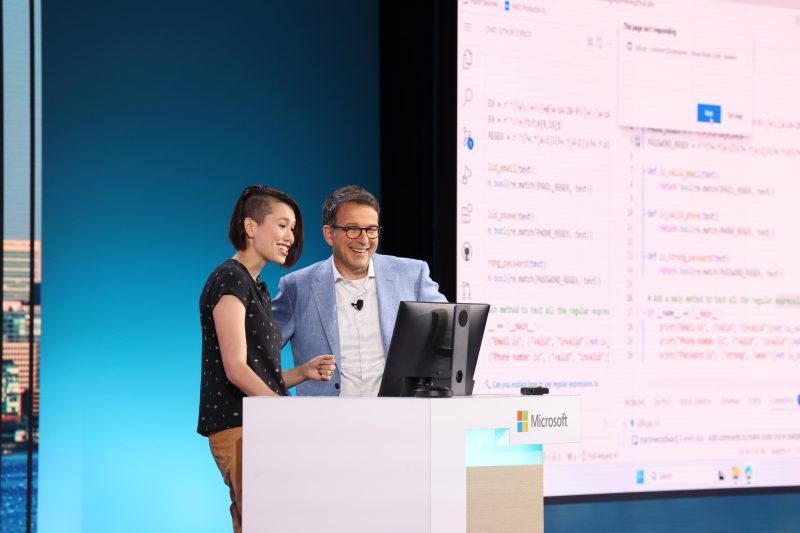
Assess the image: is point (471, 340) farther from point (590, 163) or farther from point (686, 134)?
point (686, 134)

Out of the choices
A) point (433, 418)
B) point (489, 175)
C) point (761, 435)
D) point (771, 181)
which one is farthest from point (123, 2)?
point (761, 435)

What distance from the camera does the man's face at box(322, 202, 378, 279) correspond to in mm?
3031

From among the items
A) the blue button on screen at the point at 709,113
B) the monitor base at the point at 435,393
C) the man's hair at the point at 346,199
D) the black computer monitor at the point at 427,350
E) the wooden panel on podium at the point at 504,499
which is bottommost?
the wooden panel on podium at the point at 504,499

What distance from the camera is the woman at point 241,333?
242 centimetres

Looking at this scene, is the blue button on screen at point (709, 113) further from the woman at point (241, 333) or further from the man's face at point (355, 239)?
the woman at point (241, 333)

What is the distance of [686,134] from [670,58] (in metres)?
0.34

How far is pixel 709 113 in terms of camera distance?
4367mm

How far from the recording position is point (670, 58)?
14.1 feet

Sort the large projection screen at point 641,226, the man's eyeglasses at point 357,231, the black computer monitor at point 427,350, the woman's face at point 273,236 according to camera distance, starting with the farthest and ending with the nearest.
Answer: the large projection screen at point 641,226 < the man's eyeglasses at point 357,231 < the woman's face at point 273,236 < the black computer monitor at point 427,350

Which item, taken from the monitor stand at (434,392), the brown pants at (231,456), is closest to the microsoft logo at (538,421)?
the monitor stand at (434,392)

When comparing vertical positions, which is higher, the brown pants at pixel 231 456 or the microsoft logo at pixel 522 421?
the microsoft logo at pixel 522 421

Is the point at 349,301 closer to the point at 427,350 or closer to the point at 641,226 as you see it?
the point at 427,350

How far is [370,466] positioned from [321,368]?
1.79ft

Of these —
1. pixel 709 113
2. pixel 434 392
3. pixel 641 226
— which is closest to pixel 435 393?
pixel 434 392
